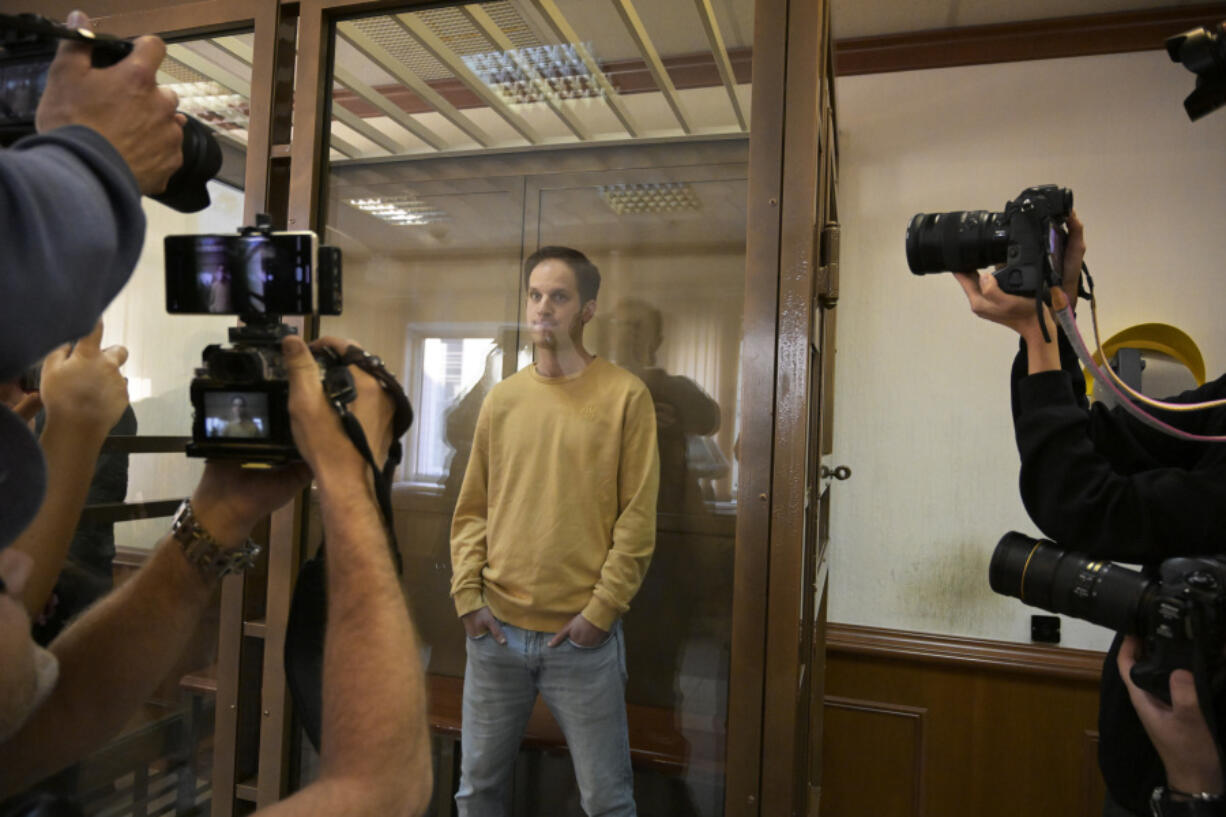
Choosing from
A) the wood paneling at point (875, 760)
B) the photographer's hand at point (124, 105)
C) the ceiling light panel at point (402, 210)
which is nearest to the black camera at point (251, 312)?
the photographer's hand at point (124, 105)

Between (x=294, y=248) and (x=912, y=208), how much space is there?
189 cm

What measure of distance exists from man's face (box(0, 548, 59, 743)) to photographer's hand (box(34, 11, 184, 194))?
0.33 metres

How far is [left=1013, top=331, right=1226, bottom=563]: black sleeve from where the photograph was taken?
1068 millimetres

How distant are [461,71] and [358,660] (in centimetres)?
103

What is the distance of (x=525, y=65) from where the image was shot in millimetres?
1258

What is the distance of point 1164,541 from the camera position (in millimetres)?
1083

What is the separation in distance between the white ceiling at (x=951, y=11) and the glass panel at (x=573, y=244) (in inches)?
44.8

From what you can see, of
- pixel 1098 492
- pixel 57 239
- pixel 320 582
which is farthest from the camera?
pixel 1098 492

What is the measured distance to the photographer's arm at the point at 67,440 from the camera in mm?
864

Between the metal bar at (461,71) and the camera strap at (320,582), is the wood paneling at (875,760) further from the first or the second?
the camera strap at (320,582)

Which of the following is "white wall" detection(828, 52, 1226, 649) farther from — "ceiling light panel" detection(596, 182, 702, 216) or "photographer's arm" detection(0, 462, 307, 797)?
"photographer's arm" detection(0, 462, 307, 797)

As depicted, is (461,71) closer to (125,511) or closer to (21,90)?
(21,90)

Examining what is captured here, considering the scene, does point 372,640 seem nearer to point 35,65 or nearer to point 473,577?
point 35,65

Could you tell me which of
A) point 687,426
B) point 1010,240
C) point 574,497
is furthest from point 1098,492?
point 574,497
